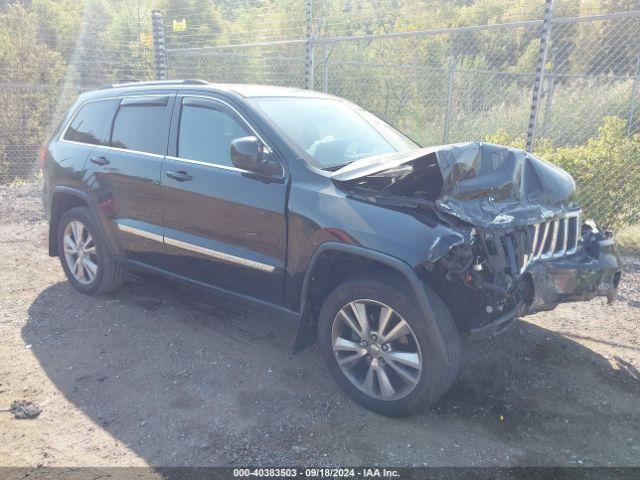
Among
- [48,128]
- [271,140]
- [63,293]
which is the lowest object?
[63,293]

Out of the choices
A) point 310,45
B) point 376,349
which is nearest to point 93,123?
point 310,45

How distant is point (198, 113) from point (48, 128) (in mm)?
9288

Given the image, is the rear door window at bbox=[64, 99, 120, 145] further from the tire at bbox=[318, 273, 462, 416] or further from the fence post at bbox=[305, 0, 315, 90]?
the fence post at bbox=[305, 0, 315, 90]

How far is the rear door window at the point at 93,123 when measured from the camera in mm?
4816

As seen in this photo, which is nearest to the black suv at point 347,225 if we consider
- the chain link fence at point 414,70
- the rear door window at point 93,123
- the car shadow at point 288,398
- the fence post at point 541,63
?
the rear door window at point 93,123

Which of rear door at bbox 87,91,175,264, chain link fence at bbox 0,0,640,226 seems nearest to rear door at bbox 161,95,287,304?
rear door at bbox 87,91,175,264

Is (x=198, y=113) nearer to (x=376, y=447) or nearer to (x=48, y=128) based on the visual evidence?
(x=376, y=447)

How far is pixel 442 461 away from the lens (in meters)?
2.82

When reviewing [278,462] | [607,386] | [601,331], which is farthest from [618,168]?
[278,462]

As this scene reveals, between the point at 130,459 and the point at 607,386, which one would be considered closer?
the point at 130,459

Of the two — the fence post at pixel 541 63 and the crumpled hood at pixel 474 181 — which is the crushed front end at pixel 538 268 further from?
the fence post at pixel 541 63

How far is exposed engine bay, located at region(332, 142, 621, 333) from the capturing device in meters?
2.95

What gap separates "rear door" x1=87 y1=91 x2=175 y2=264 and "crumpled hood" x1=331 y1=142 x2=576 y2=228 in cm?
166

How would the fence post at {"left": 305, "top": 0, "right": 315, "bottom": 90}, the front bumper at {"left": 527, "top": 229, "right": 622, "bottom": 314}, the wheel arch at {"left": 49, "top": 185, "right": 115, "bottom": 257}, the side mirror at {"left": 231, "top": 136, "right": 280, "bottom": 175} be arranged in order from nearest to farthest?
the front bumper at {"left": 527, "top": 229, "right": 622, "bottom": 314}, the side mirror at {"left": 231, "top": 136, "right": 280, "bottom": 175}, the wheel arch at {"left": 49, "top": 185, "right": 115, "bottom": 257}, the fence post at {"left": 305, "top": 0, "right": 315, "bottom": 90}
